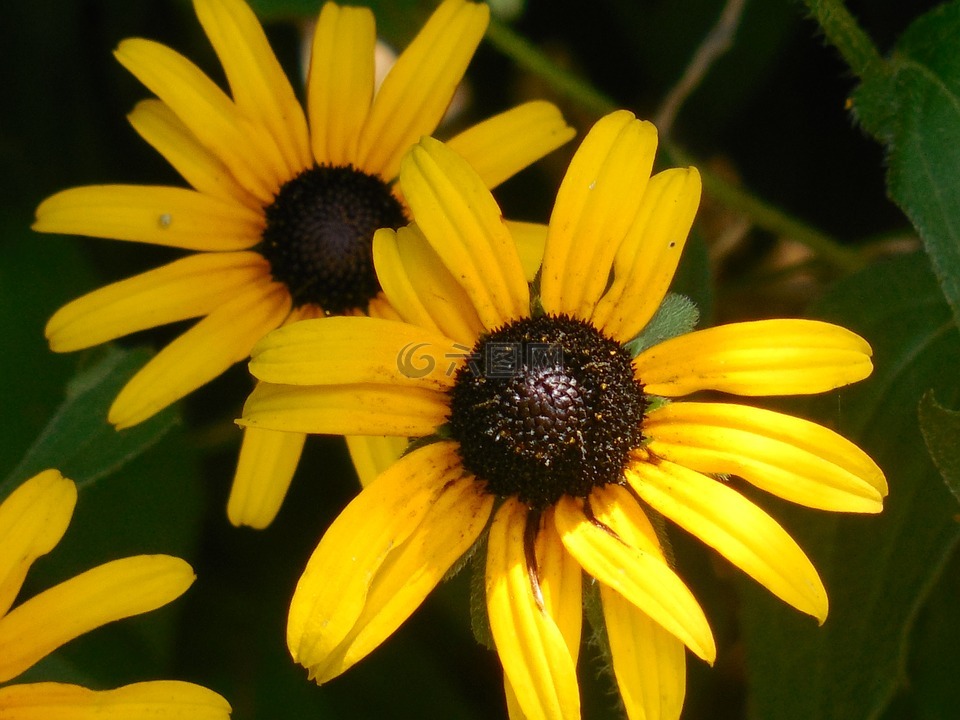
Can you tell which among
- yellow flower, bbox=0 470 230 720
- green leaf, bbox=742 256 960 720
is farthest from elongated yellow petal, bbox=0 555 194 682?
green leaf, bbox=742 256 960 720

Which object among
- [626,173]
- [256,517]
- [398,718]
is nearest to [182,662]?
[398,718]

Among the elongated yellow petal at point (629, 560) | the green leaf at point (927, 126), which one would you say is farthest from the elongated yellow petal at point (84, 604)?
the green leaf at point (927, 126)

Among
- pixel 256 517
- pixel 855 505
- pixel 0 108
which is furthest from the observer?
pixel 0 108

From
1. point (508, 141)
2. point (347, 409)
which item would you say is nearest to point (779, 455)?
point (347, 409)

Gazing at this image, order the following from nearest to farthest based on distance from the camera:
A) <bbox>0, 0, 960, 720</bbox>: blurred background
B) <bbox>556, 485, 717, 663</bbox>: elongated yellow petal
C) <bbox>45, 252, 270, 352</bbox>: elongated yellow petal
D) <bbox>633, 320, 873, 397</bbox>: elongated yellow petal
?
<bbox>556, 485, 717, 663</bbox>: elongated yellow petal
<bbox>633, 320, 873, 397</bbox>: elongated yellow petal
<bbox>45, 252, 270, 352</bbox>: elongated yellow petal
<bbox>0, 0, 960, 720</bbox>: blurred background

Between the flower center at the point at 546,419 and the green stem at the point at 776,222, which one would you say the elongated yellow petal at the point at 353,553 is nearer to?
the flower center at the point at 546,419

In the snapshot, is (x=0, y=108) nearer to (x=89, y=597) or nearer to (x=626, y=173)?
(x=89, y=597)

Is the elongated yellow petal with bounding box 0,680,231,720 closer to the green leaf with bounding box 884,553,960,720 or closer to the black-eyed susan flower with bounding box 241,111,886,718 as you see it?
the black-eyed susan flower with bounding box 241,111,886,718
